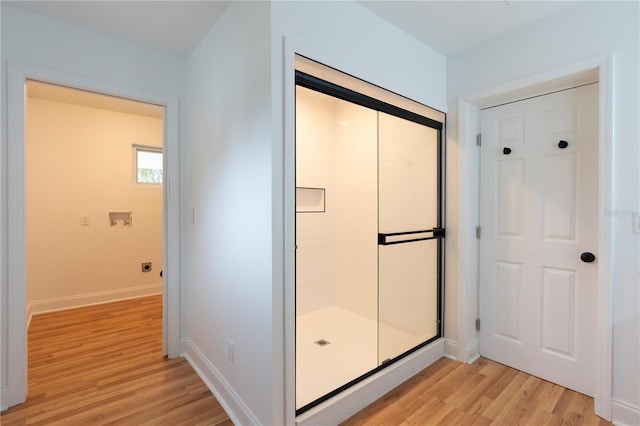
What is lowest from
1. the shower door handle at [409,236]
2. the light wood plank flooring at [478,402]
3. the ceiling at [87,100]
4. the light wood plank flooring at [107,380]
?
the light wood plank flooring at [107,380]

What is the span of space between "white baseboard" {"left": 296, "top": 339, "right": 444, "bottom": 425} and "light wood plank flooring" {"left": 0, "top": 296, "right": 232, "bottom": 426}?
56cm

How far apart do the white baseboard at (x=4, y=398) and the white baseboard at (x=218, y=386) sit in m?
1.04

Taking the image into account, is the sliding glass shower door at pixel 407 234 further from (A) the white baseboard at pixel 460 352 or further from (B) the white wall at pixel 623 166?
(B) the white wall at pixel 623 166

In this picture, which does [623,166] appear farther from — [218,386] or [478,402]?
[218,386]

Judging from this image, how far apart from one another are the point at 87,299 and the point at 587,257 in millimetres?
5246

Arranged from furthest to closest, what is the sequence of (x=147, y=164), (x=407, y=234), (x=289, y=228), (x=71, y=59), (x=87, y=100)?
(x=147, y=164) → (x=87, y=100) → (x=407, y=234) → (x=71, y=59) → (x=289, y=228)

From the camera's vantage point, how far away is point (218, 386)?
199cm

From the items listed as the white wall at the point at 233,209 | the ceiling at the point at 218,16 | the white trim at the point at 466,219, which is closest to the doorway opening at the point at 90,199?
the ceiling at the point at 218,16

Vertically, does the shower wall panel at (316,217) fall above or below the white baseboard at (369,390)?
above

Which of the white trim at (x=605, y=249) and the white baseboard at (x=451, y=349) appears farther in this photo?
the white baseboard at (x=451, y=349)

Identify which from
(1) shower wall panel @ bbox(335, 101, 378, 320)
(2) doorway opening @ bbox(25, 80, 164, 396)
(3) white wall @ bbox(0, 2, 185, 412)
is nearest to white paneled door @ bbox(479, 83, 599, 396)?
(1) shower wall panel @ bbox(335, 101, 378, 320)

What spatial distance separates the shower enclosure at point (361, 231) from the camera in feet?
6.88

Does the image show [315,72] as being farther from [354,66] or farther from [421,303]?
[421,303]

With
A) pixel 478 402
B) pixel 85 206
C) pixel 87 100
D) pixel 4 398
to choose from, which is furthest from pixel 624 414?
pixel 87 100
